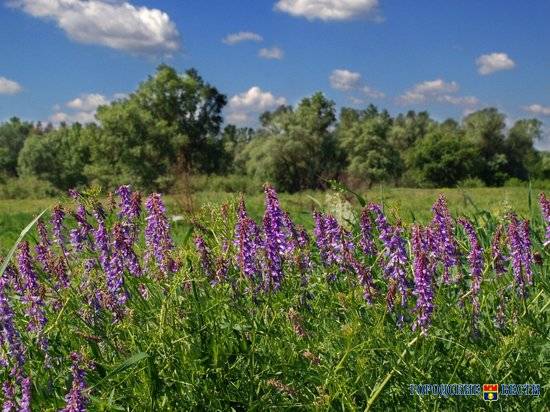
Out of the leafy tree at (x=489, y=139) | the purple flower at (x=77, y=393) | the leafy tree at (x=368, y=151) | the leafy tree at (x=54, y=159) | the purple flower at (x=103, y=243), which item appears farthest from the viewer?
the leafy tree at (x=489, y=139)

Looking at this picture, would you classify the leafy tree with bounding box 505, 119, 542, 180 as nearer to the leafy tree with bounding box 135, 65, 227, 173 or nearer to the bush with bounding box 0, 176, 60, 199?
the leafy tree with bounding box 135, 65, 227, 173

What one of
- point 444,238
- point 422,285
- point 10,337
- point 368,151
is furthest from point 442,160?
point 10,337

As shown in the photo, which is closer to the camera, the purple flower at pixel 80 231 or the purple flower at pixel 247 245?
the purple flower at pixel 247 245

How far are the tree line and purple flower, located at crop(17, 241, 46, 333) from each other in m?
43.7

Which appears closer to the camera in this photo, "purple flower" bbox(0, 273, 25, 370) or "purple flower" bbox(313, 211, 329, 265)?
"purple flower" bbox(0, 273, 25, 370)

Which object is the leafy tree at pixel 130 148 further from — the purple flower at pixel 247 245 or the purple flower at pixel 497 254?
the purple flower at pixel 497 254

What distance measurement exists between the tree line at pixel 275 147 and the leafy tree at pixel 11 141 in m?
21.0

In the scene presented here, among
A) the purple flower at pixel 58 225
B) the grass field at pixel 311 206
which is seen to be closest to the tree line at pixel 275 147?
the grass field at pixel 311 206

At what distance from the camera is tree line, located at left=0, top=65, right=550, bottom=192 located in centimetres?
6806

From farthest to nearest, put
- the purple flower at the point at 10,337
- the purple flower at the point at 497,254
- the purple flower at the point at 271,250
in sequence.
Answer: the purple flower at the point at 271,250, the purple flower at the point at 497,254, the purple flower at the point at 10,337

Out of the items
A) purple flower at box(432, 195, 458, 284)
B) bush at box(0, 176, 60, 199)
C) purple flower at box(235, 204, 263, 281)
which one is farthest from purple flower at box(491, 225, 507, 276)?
bush at box(0, 176, 60, 199)

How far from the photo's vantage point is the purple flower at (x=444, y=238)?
14.2 feet

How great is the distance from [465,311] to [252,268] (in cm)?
137

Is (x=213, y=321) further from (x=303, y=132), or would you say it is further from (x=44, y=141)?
(x=44, y=141)
